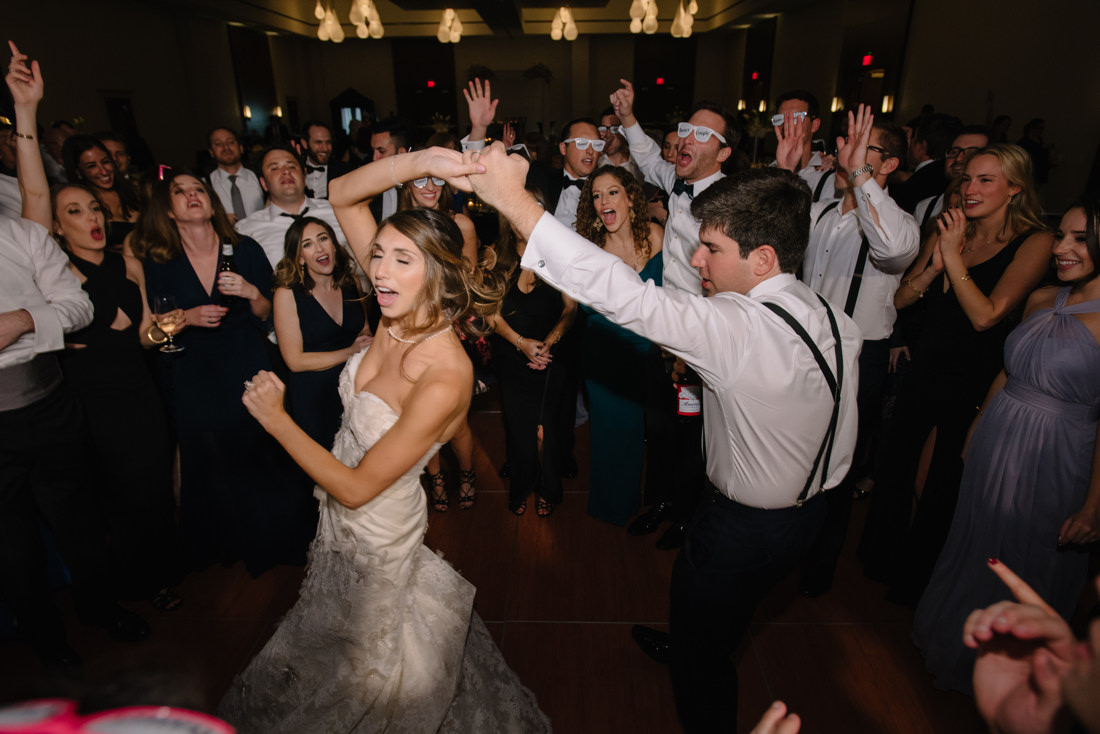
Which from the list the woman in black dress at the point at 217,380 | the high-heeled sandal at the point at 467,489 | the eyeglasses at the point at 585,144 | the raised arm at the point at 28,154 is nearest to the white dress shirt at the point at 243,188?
the woman in black dress at the point at 217,380

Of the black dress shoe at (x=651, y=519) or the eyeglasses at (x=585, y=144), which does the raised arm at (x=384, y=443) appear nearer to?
the black dress shoe at (x=651, y=519)

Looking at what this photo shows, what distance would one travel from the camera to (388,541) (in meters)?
1.66

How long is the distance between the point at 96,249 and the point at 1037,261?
365cm

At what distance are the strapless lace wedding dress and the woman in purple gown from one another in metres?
1.67

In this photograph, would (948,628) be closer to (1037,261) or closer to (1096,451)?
(1096,451)

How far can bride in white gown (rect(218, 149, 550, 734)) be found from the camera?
1532 mm

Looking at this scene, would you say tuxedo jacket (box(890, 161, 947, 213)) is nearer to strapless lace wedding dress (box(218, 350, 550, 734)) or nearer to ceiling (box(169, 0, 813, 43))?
strapless lace wedding dress (box(218, 350, 550, 734))

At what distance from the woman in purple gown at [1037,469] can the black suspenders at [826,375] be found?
33.7 inches

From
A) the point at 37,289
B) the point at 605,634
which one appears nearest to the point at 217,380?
the point at 37,289

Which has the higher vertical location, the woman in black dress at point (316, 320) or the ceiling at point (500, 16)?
the ceiling at point (500, 16)

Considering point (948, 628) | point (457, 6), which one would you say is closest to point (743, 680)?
point (948, 628)

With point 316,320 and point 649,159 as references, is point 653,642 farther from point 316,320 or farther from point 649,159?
point 649,159

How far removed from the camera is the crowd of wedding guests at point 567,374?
6.46 ft

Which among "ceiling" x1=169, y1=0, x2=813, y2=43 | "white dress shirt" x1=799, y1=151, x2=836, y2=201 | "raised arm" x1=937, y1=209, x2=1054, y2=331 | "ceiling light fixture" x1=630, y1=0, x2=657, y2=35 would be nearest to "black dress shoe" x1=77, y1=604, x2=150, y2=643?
"raised arm" x1=937, y1=209, x2=1054, y2=331
